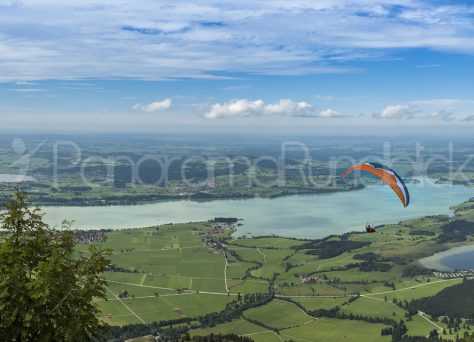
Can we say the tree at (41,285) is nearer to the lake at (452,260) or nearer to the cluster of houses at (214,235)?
the lake at (452,260)

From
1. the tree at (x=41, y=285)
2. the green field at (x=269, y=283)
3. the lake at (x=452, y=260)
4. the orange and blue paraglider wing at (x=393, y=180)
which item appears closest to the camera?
the tree at (x=41, y=285)

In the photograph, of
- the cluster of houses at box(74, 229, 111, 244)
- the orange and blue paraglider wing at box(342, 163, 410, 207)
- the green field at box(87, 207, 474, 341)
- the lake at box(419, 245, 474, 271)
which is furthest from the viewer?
the cluster of houses at box(74, 229, 111, 244)

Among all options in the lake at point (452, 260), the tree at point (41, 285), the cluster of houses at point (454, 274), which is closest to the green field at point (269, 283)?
the cluster of houses at point (454, 274)

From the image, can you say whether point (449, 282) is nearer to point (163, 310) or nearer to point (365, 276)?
point (365, 276)

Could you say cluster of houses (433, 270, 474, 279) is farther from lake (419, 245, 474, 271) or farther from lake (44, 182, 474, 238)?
lake (44, 182, 474, 238)

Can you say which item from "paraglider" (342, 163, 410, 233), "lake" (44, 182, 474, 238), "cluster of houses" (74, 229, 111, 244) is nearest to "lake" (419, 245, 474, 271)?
"lake" (44, 182, 474, 238)

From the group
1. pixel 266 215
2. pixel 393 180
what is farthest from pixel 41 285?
pixel 266 215

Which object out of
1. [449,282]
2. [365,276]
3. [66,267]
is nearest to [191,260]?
[365,276]
